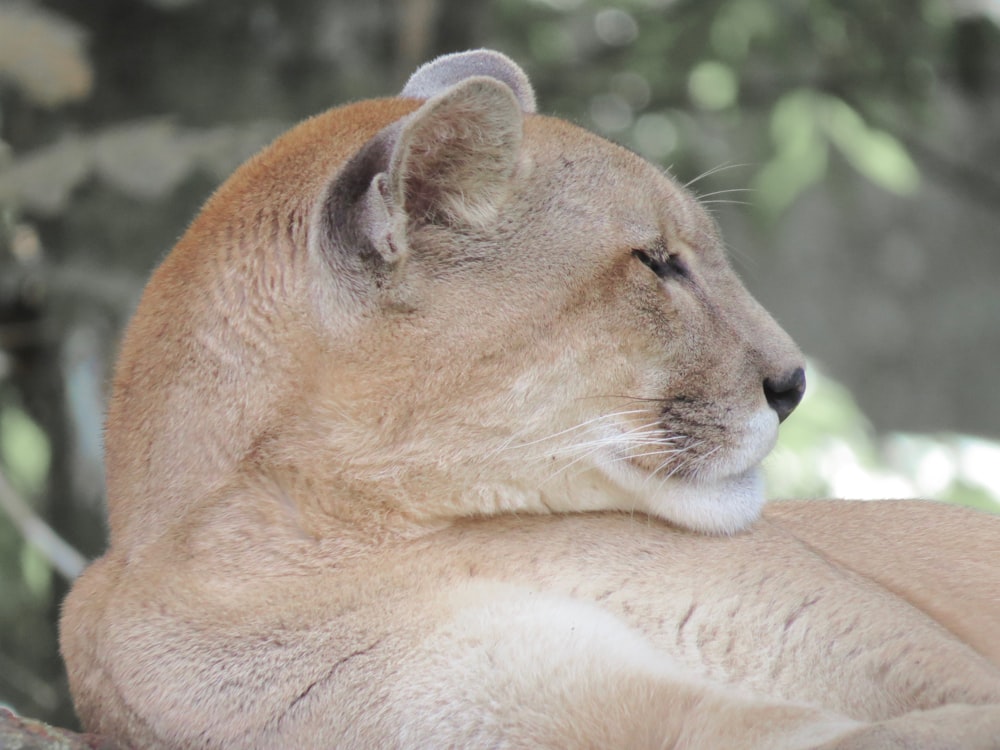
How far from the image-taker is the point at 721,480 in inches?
127

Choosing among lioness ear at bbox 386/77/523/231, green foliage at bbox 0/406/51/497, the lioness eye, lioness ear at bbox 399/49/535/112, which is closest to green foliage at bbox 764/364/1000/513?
lioness ear at bbox 399/49/535/112

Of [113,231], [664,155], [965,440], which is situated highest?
[113,231]

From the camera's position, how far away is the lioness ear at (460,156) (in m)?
2.88

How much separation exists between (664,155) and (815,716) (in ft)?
18.1

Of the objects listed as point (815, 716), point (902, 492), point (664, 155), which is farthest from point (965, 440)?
point (815, 716)

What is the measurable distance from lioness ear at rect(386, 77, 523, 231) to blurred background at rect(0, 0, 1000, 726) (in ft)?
7.87

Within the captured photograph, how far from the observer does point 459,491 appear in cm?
298

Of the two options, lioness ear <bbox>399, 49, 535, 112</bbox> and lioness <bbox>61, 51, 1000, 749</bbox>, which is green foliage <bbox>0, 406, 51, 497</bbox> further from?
lioness <bbox>61, 51, 1000, 749</bbox>

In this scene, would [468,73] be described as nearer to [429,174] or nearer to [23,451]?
[429,174]

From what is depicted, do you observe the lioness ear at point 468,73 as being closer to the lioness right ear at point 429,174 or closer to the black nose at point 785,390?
the lioness right ear at point 429,174

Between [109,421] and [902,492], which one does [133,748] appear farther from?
[902,492]

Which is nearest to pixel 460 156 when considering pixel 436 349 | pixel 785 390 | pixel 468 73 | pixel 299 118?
pixel 436 349

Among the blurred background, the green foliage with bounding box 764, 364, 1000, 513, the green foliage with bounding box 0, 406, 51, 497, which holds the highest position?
the blurred background

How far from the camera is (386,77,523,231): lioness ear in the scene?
288cm
